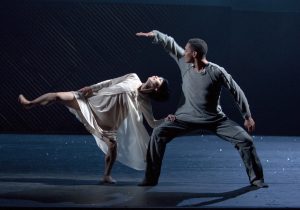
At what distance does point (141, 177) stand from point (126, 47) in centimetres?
590

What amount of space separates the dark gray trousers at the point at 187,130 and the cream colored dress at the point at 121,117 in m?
0.23

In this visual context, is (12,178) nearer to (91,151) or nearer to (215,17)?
(91,151)

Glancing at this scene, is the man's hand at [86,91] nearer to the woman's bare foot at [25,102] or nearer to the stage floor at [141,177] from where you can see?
the woman's bare foot at [25,102]

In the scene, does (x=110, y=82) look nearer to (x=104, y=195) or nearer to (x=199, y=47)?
(x=199, y=47)

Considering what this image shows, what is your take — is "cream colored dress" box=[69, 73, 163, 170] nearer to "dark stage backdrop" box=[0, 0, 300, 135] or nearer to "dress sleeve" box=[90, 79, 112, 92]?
"dress sleeve" box=[90, 79, 112, 92]

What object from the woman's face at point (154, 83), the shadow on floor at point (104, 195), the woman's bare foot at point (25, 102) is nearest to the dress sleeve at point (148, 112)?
the woman's face at point (154, 83)

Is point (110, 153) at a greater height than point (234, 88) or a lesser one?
lesser

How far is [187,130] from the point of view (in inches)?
231

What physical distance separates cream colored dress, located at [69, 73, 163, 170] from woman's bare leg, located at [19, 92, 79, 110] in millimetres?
64

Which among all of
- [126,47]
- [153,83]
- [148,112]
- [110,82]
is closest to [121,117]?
[148,112]

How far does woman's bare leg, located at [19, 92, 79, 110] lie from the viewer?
19.0 ft

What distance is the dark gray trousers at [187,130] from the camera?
19.0 ft

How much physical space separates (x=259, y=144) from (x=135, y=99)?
5043mm

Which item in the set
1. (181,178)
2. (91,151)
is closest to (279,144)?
(91,151)
